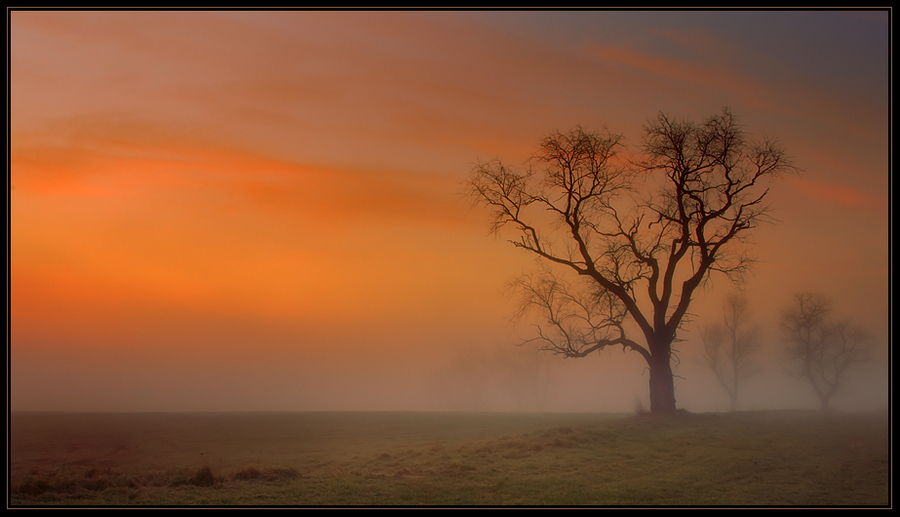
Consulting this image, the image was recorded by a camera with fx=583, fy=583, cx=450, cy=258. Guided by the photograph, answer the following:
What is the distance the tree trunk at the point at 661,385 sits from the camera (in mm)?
26750

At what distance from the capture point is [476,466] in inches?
693

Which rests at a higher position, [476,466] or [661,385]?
[661,385]

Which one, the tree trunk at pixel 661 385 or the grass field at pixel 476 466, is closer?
the grass field at pixel 476 466

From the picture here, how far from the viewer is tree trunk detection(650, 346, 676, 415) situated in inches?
1053

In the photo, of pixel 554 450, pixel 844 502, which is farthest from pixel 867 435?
pixel 554 450

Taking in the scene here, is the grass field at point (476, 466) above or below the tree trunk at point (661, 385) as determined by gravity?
below

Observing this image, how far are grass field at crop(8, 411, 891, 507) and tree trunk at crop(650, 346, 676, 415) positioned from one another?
100 cm

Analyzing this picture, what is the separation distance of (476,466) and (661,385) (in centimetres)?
1308

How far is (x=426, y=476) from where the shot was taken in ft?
53.6

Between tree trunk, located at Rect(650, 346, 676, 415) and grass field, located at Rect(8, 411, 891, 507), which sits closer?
grass field, located at Rect(8, 411, 891, 507)

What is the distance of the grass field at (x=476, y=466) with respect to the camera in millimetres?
14062

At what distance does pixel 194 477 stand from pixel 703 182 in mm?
24751

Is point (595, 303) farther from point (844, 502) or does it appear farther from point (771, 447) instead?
point (844, 502)

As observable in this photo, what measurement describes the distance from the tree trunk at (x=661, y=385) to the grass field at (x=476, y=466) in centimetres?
100
